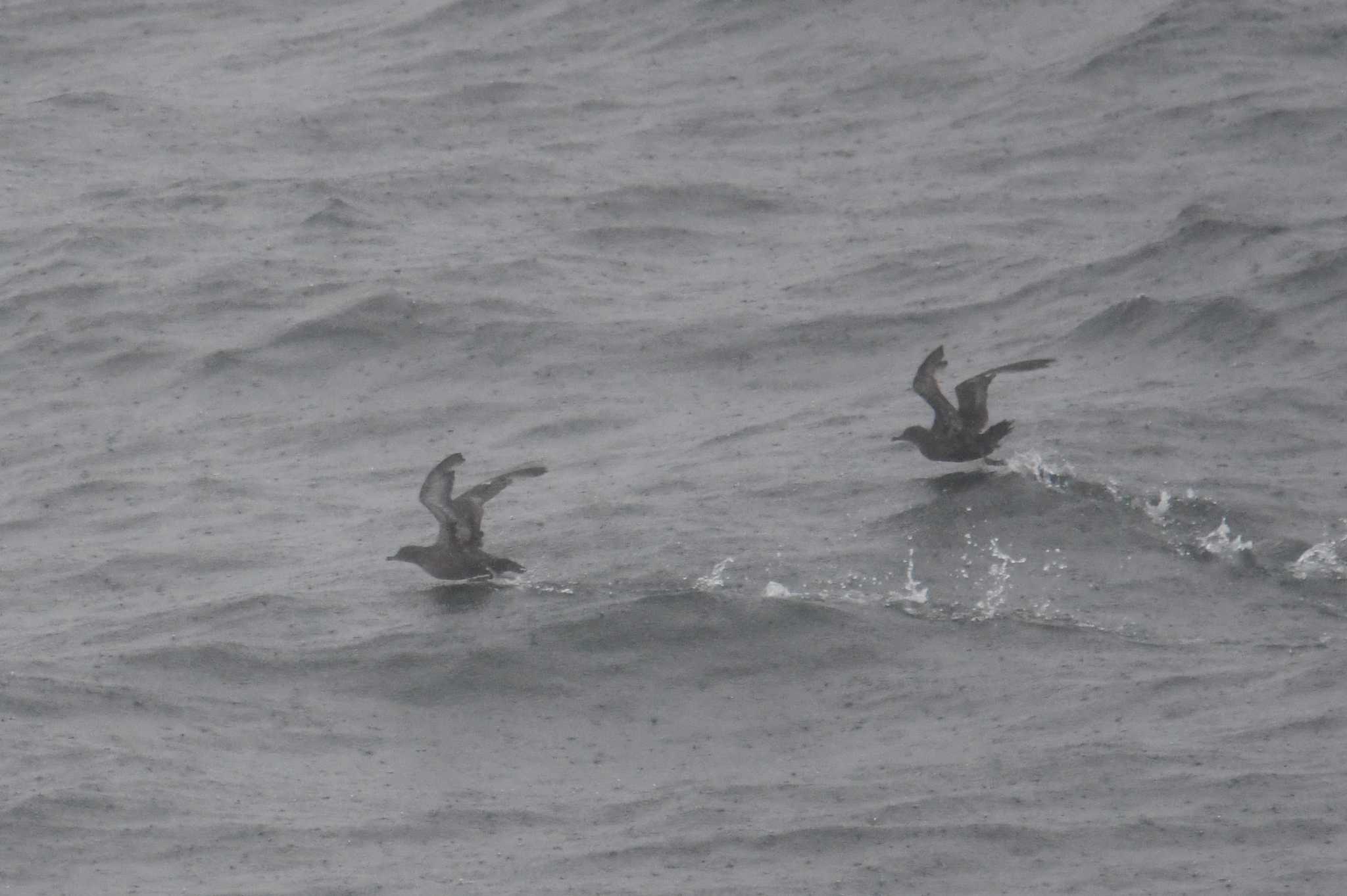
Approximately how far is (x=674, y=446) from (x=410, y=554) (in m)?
2.75

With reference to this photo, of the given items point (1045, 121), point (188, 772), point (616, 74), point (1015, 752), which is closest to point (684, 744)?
point (1015, 752)

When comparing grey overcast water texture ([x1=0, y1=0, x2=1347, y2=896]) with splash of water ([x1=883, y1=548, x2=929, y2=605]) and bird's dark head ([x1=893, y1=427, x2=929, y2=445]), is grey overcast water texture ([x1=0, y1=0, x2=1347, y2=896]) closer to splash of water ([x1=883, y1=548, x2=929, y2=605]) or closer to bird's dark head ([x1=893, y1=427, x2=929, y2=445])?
splash of water ([x1=883, y1=548, x2=929, y2=605])

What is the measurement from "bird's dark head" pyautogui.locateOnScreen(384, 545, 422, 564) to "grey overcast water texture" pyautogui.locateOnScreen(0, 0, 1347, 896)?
0.39 meters

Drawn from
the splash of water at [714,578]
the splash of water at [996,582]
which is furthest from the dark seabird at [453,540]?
the splash of water at [996,582]

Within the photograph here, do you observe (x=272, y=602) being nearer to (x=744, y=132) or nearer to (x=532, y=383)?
(x=532, y=383)

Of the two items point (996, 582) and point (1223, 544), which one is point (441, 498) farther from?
point (1223, 544)

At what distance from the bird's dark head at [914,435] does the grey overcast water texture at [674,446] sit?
0.28m

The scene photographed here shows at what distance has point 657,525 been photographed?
1720 cm

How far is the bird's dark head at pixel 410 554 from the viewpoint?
54.9 ft

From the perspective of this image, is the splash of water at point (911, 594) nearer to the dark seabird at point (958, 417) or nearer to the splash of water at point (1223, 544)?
the dark seabird at point (958, 417)

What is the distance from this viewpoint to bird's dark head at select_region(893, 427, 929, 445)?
1748 cm

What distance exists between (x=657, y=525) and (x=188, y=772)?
4.26 m

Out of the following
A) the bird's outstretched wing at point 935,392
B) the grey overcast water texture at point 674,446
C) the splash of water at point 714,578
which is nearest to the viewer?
the grey overcast water texture at point 674,446

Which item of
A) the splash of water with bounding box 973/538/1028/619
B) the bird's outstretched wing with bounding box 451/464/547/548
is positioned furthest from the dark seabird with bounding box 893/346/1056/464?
the bird's outstretched wing with bounding box 451/464/547/548
